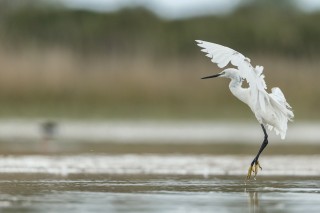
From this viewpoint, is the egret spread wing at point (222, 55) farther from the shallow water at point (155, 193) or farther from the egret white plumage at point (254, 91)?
the shallow water at point (155, 193)

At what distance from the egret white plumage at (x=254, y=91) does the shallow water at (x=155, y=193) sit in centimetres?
115

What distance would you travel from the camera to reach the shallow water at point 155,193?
1128 centimetres

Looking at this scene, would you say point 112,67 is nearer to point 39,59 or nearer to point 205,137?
point 39,59

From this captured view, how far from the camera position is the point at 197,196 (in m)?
12.4

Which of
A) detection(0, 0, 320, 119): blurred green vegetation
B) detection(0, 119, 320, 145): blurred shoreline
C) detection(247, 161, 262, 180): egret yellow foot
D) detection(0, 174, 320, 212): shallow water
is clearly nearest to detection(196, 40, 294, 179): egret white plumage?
detection(247, 161, 262, 180): egret yellow foot

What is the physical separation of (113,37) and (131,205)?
1064 inches

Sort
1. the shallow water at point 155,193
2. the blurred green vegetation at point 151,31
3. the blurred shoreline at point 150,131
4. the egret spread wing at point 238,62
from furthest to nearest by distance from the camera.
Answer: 1. the blurred green vegetation at point 151,31
2. the blurred shoreline at point 150,131
3. the egret spread wing at point 238,62
4. the shallow water at point 155,193

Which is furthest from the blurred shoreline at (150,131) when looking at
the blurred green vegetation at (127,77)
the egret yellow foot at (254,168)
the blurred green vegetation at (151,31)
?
the egret yellow foot at (254,168)

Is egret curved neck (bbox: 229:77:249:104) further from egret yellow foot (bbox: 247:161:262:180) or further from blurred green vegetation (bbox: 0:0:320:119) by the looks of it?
blurred green vegetation (bbox: 0:0:320:119)

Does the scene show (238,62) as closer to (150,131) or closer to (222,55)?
(222,55)

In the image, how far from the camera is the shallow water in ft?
37.0

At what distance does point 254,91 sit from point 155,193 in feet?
12.1

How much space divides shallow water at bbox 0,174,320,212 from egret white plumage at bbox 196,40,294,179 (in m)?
1.15

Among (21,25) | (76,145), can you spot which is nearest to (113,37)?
(21,25)
